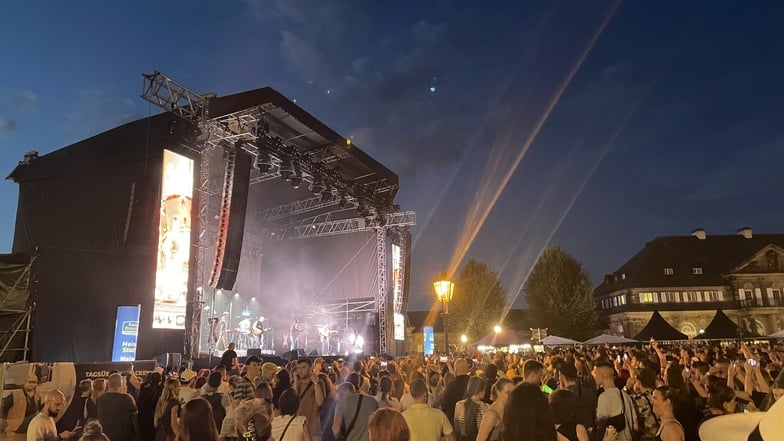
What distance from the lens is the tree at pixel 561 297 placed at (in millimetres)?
47844

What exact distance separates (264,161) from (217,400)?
49.8 ft

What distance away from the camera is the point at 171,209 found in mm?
17484

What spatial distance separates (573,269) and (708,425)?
50947 millimetres

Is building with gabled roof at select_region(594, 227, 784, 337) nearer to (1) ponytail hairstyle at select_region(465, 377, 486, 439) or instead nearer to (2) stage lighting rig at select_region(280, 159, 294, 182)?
(2) stage lighting rig at select_region(280, 159, 294, 182)

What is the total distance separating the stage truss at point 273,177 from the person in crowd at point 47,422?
1288 centimetres

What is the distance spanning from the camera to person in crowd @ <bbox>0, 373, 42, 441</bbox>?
20.1 feet

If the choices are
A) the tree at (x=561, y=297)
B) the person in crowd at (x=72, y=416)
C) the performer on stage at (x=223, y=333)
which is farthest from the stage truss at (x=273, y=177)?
the tree at (x=561, y=297)

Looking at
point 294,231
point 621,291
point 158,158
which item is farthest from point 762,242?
point 158,158

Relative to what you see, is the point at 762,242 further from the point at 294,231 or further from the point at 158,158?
the point at 158,158

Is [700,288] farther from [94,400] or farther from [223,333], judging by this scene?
[94,400]

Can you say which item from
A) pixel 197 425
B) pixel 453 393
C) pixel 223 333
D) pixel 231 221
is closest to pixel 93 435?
pixel 197 425

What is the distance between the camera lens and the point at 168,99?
17.2 meters

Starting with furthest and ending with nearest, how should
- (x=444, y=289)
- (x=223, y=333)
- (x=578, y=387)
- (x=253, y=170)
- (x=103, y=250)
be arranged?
(x=223, y=333), (x=253, y=170), (x=103, y=250), (x=444, y=289), (x=578, y=387)

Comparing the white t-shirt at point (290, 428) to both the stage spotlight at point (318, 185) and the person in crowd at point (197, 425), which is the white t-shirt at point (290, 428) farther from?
the stage spotlight at point (318, 185)
